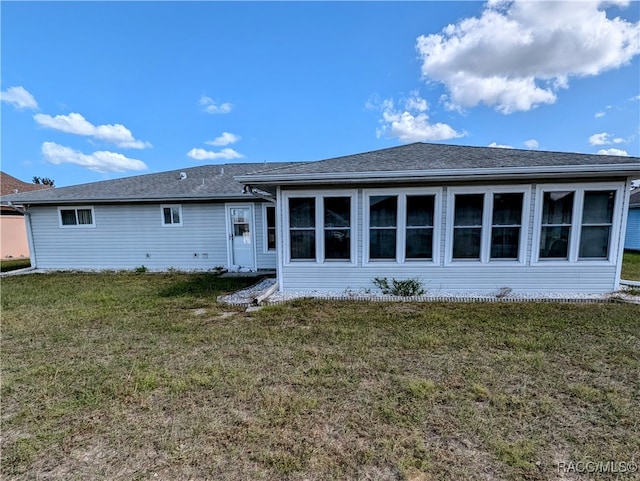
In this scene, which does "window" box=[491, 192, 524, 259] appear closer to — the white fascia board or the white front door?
the white fascia board

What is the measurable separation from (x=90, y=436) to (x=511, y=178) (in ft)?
22.5

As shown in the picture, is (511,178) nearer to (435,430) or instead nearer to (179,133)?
(435,430)

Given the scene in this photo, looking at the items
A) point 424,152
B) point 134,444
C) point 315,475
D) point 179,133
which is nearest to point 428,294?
point 424,152

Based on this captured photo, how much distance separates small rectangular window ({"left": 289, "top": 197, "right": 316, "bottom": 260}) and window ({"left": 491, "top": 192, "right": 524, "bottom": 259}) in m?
3.63

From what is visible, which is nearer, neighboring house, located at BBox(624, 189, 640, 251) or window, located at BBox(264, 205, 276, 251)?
window, located at BBox(264, 205, 276, 251)

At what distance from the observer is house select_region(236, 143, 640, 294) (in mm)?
5727

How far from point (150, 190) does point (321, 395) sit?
9728mm

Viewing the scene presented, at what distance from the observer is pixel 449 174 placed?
558cm

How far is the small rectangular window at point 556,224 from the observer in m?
5.81

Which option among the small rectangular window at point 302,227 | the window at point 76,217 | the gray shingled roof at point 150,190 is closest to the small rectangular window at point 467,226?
the small rectangular window at point 302,227

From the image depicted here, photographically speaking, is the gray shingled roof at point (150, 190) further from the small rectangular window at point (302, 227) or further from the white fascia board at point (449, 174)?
the white fascia board at point (449, 174)

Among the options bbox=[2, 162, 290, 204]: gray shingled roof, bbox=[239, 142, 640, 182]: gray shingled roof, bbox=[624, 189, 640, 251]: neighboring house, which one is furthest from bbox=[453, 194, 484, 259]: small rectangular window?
bbox=[624, 189, 640, 251]: neighboring house

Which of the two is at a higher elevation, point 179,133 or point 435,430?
point 179,133

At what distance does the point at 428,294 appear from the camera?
6.20 m
